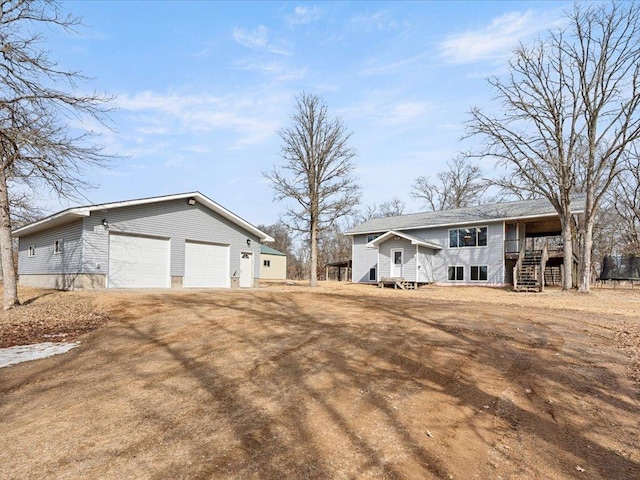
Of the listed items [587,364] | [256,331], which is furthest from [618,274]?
[256,331]

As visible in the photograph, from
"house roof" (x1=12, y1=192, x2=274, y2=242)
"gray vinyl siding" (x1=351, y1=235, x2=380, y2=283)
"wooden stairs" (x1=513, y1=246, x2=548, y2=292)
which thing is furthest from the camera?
"gray vinyl siding" (x1=351, y1=235, x2=380, y2=283)

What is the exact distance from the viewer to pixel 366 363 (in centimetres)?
548

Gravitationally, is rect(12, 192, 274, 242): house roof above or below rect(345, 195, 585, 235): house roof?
below

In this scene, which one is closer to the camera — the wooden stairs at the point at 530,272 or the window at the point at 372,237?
the wooden stairs at the point at 530,272

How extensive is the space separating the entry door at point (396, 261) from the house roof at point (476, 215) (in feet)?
9.06

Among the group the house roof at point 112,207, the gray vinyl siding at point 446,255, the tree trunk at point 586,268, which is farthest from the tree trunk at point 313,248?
the tree trunk at point 586,268

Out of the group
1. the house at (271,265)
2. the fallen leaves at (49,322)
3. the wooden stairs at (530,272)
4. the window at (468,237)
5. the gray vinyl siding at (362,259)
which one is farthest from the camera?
the house at (271,265)

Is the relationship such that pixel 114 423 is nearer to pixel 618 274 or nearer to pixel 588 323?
pixel 588 323

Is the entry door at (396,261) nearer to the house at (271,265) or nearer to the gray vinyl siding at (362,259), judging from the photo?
the gray vinyl siding at (362,259)

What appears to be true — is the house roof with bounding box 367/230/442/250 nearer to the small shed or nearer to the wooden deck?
the wooden deck

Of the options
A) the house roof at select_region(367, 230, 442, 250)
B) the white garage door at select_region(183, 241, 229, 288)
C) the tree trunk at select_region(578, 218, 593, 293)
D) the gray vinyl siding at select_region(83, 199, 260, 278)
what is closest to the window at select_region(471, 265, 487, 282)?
the house roof at select_region(367, 230, 442, 250)

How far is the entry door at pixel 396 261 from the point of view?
84.1ft

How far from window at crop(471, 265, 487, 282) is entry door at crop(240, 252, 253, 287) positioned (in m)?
13.8

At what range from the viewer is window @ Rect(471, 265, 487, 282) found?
931 inches
